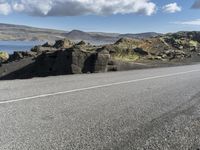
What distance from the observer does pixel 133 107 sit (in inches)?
363

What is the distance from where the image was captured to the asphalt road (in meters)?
6.14

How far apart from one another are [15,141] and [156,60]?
25.9 meters

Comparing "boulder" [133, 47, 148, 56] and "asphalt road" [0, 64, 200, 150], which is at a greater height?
"asphalt road" [0, 64, 200, 150]

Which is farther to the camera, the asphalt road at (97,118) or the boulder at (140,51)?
the boulder at (140,51)

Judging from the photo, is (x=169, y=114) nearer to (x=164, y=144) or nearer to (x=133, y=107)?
(x=133, y=107)

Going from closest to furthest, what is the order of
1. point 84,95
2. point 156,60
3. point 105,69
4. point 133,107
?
1. point 133,107
2. point 84,95
3. point 105,69
4. point 156,60

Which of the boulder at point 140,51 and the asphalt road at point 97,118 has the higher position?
the asphalt road at point 97,118

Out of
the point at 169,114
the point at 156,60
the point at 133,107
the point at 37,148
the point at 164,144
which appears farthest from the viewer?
the point at 156,60

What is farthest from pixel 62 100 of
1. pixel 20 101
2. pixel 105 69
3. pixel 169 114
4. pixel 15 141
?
pixel 105 69

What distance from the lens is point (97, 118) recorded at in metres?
7.82

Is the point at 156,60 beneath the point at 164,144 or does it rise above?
beneath

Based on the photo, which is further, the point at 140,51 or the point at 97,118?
the point at 140,51

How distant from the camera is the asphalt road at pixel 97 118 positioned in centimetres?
614

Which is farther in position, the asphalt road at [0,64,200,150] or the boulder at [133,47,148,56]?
the boulder at [133,47,148,56]
